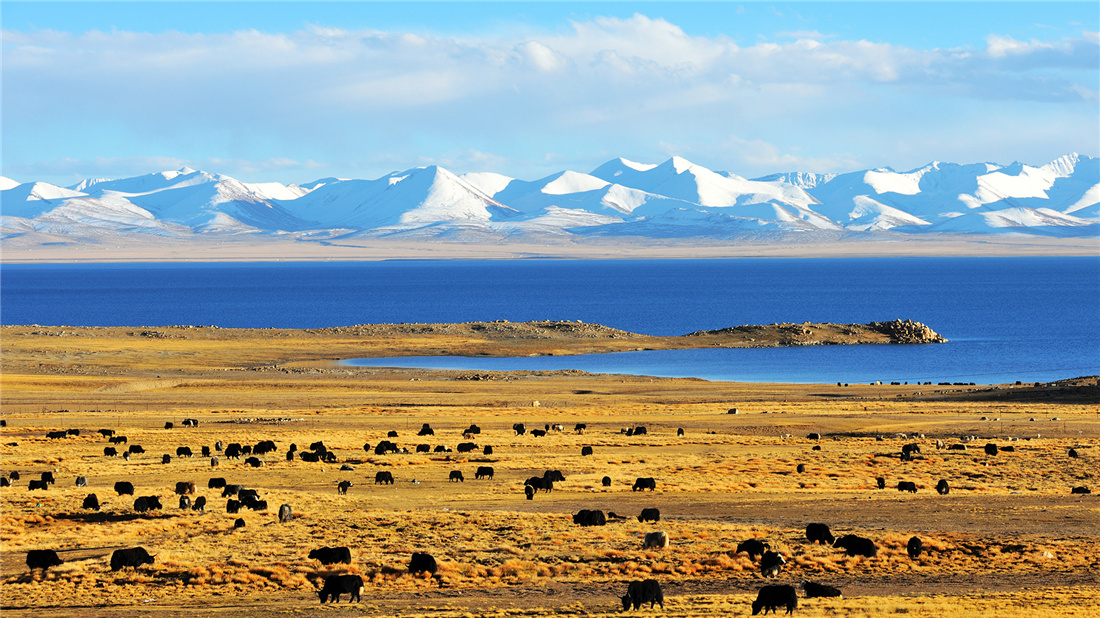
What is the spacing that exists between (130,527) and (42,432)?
23.9m

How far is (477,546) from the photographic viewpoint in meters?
27.1

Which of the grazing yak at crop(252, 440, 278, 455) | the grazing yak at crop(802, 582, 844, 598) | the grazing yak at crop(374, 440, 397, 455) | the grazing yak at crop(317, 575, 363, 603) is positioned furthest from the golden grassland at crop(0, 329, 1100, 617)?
the grazing yak at crop(374, 440, 397, 455)

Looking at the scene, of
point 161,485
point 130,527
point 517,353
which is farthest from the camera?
point 517,353

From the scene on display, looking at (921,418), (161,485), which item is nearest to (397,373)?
(921,418)

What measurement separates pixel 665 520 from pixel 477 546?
5.90m

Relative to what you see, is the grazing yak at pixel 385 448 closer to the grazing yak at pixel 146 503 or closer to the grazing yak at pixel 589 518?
the grazing yak at pixel 146 503

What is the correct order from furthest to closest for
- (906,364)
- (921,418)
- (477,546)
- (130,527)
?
(906,364)
(921,418)
(130,527)
(477,546)

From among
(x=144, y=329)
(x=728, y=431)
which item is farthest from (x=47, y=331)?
(x=728, y=431)

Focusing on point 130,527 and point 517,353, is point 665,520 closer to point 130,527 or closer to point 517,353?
point 130,527

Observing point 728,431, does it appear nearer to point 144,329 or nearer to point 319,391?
point 319,391

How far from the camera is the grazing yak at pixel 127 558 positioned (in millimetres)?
24594

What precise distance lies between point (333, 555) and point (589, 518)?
287 inches

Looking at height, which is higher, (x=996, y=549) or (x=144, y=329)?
(x=144, y=329)

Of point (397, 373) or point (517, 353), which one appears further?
point (517, 353)
